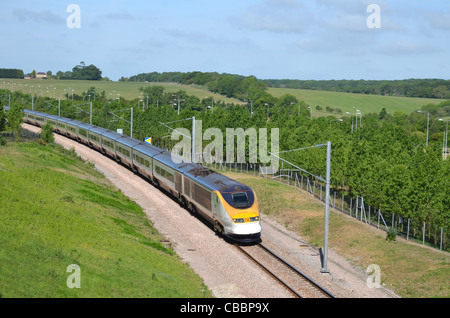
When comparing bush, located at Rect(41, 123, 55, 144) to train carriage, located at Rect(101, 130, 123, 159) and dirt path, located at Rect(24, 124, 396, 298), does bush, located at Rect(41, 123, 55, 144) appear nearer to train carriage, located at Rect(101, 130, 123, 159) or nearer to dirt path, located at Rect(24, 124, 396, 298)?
train carriage, located at Rect(101, 130, 123, 159)

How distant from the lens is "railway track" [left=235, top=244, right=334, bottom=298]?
84.0 ft

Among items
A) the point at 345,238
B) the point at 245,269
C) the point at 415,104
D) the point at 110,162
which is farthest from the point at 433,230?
the point at 415,104

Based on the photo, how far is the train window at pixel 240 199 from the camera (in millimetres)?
32406

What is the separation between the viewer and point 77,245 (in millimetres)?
26453

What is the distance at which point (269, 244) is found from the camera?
1348 inches

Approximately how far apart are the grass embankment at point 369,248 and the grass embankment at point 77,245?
465 inches

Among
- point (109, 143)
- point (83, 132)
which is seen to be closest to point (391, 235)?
point (109, 143)

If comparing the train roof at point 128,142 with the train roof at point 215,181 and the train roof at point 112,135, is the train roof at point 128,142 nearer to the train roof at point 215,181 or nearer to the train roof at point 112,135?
the train roof at point 112,135

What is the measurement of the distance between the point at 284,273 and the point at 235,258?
11.1ft

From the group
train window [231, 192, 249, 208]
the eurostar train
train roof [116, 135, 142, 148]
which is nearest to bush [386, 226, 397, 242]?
the eurostar train

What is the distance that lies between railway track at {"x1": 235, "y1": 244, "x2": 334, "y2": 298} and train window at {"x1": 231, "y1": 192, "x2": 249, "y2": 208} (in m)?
2.87

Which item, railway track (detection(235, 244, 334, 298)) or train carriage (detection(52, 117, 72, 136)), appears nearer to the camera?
railway track (detection(235, 244, 334, 298))

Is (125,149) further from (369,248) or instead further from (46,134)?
(369,248)
